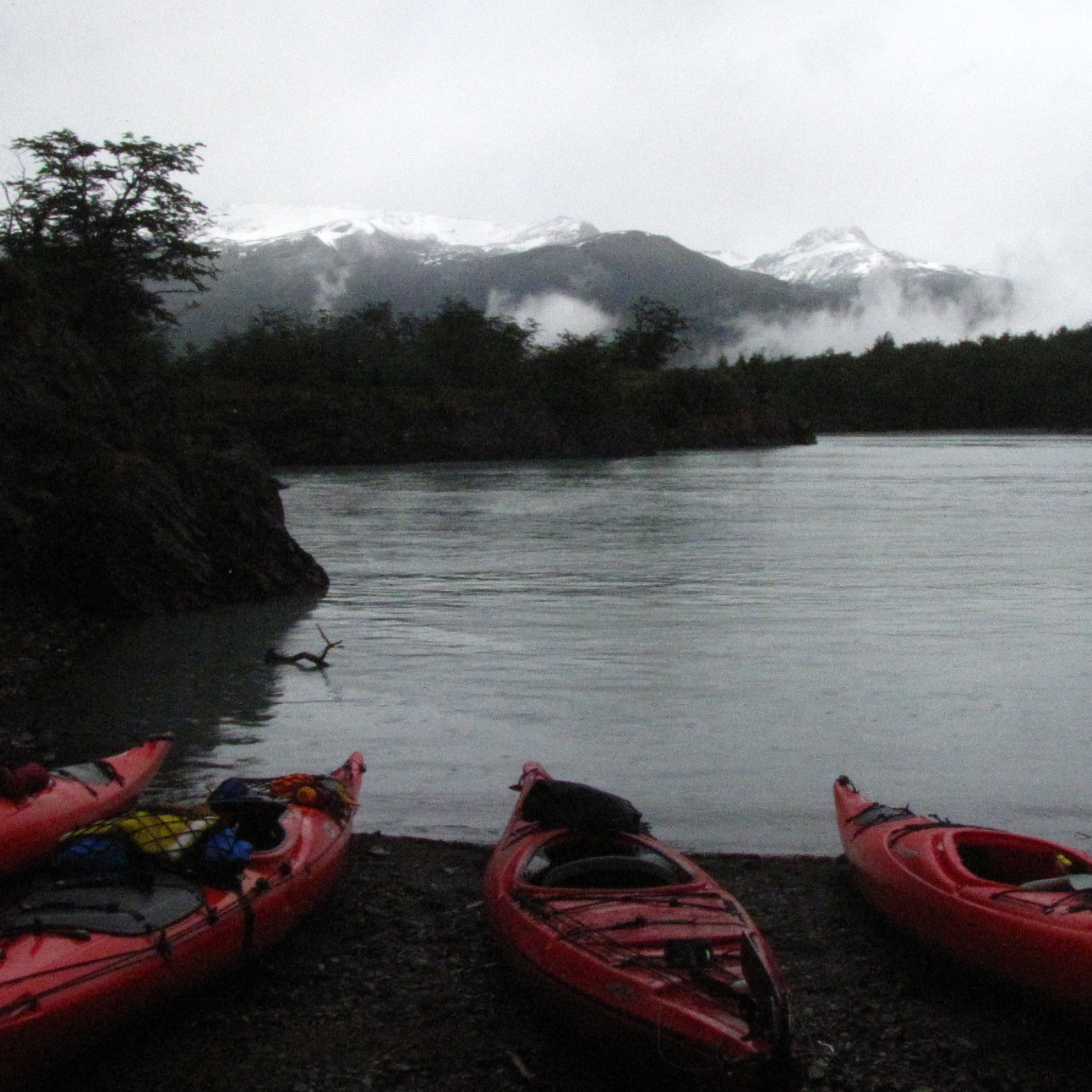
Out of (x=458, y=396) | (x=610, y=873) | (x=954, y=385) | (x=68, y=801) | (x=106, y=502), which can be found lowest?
(x=68, y=801)

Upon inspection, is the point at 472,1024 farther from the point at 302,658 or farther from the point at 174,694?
the point at 302,658

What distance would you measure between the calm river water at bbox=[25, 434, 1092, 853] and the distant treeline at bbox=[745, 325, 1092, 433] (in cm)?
9978

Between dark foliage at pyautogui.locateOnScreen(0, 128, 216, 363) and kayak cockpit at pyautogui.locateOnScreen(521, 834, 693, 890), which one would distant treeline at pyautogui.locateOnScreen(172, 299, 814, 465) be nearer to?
dark foliage at pyautogui.locateOnScreen(0, 128, 216, 363)

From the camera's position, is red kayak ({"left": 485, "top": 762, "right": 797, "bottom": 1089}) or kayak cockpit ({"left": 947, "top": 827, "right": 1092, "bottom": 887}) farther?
kayak cockpit ({"left": 947, "top": 827, "right": 1092, "bottom": 887})

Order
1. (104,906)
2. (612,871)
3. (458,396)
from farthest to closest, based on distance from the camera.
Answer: (458,396) → (612,871) → (104,906)

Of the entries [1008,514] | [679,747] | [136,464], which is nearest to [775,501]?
[1008,514]

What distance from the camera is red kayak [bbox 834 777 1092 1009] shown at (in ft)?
17.1

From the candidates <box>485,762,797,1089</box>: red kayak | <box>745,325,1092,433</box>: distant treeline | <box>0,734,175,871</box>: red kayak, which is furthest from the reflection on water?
<box>745,325,1092,433</box>: distant treeline

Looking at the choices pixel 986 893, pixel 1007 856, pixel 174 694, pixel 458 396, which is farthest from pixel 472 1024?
pixel 458 396

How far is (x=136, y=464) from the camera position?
16641 mm

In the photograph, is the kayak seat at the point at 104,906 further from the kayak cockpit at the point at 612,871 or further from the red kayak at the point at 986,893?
the red kayak at the point at 986,893

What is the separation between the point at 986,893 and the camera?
18.5 ft

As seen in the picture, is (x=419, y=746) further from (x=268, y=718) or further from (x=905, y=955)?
(x=905, y=955)

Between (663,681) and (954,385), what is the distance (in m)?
130
